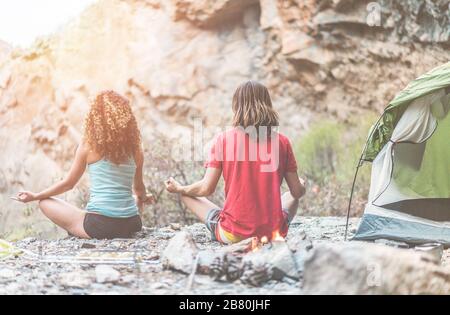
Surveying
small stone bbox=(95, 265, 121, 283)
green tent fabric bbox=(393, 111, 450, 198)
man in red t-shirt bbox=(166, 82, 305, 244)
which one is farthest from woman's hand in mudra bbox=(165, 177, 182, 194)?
green tent fabric bbox=(393, 111, 450, 198)

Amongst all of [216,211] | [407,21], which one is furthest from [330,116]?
[216,211]

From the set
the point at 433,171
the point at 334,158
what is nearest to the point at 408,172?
the point at 433,171

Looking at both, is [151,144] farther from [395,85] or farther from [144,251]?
[144,251]

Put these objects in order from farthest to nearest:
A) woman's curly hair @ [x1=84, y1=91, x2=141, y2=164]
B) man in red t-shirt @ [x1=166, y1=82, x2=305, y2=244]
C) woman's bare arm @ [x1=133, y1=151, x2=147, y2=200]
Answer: woman's bare arm @ [x1=133, y1=151, x2=147, y2=200], woman's curly hair @ [x1=84, y1=91, x2=141, y2=164], man in red t-shirt @ [x1=166, y1=82, x2=305, y2=244]

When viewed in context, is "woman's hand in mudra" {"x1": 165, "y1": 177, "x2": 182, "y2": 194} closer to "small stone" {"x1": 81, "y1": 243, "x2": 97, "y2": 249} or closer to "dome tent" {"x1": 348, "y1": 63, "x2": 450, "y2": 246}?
"small stone" {"x1": 81, "y1": 243, "x2": 97, "y2": 249}

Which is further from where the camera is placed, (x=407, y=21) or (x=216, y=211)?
(x=407, y=21)

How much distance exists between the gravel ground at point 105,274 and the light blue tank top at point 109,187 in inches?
9.1

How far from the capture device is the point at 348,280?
3035 mm

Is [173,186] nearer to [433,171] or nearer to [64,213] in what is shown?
[64,213]

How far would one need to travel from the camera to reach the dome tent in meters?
5.28

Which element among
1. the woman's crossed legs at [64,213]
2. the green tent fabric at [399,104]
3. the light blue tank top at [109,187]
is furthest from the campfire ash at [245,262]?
the green tent fabric at [399,104]

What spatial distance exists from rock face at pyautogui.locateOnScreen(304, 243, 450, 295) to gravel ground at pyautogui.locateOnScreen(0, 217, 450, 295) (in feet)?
0.79

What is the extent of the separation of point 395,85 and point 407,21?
87 centimetres

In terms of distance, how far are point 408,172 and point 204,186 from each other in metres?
2.13
